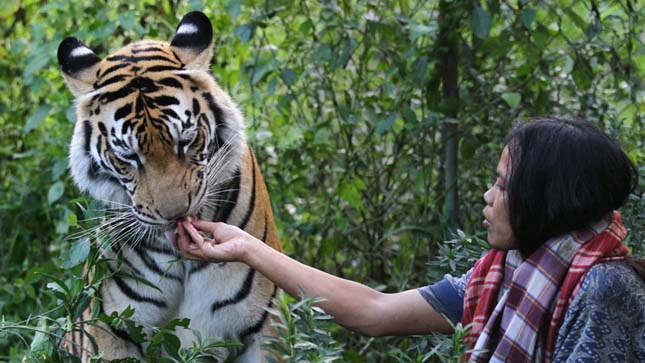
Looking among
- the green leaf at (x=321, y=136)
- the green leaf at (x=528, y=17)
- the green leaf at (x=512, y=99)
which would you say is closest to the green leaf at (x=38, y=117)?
the green leaf at (x=321, y=136)

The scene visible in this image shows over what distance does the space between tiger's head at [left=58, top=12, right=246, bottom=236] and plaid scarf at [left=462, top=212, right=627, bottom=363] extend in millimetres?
1012

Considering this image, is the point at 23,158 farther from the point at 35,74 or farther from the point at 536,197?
the point at 536,197

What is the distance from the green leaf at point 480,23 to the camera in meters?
4.18

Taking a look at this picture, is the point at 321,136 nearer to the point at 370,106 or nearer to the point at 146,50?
the point at 370,106

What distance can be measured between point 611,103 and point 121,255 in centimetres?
246

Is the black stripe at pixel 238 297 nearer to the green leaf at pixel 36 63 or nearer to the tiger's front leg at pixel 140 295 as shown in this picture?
the tiger's front leg at pixel 140 295

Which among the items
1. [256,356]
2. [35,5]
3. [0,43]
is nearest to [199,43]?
[256,356]

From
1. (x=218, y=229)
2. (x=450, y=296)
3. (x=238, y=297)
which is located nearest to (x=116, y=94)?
(x=218, y=229)

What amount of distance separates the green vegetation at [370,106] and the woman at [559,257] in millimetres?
1630

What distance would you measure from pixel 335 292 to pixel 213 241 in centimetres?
35

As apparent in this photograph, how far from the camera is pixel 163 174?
10.0ft

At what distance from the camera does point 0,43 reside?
614 centimetres

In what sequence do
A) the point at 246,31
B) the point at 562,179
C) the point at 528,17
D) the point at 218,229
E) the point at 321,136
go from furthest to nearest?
1. the point at 321,136
2. the point at 246,31
3. the point at 528,17
4. the point at 218,229
5. the point at 562,179

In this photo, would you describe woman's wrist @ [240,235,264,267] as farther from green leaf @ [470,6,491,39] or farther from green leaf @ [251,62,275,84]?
green leaf @ [251,62,275,84]
